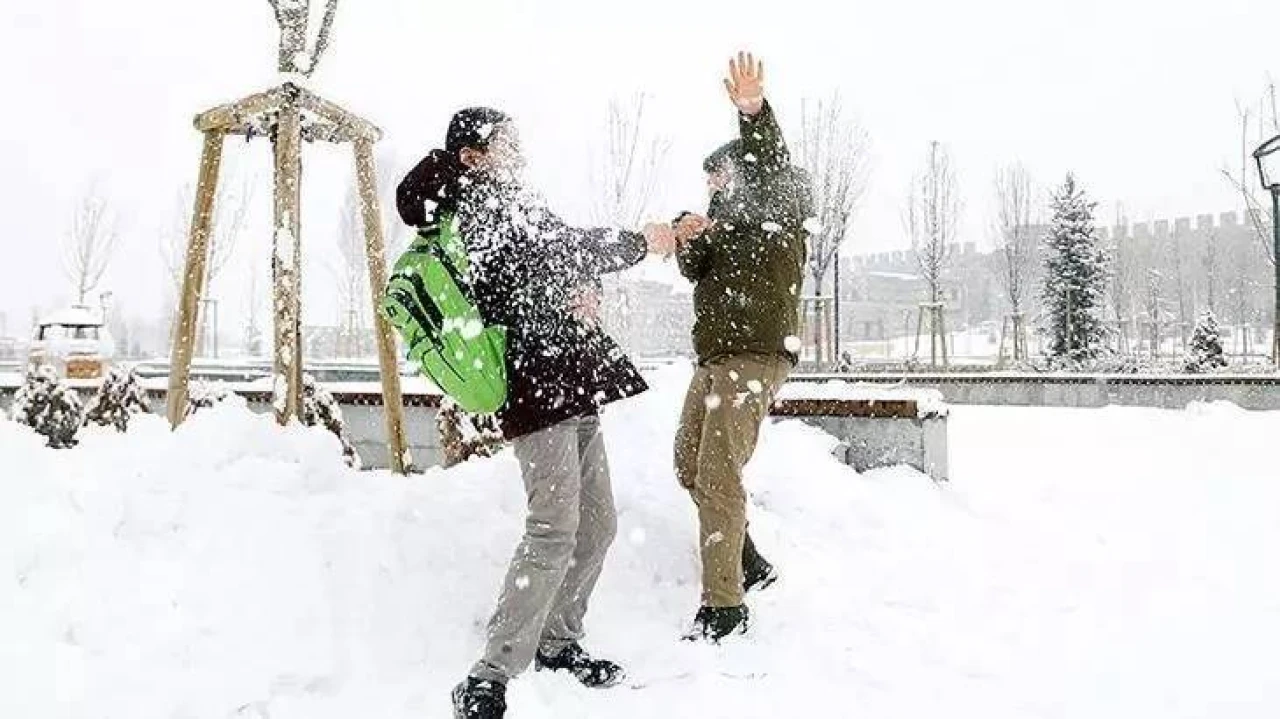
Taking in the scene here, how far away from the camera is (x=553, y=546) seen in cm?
261

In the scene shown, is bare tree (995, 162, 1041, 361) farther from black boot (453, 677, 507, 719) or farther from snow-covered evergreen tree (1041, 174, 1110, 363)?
black boot (453, 677, 507, 719)

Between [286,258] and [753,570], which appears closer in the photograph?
[753,570]

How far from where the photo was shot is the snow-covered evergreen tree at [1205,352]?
17188mm

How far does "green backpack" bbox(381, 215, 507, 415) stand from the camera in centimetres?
261

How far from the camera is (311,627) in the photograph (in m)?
2.92

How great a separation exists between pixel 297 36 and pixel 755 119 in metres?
2.73

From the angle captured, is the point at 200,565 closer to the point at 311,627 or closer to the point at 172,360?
the point at 311,627

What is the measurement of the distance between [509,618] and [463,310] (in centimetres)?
88

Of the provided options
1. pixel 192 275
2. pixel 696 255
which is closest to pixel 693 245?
pixel 696 255

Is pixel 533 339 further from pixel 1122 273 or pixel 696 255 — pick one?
pixel 1122 273

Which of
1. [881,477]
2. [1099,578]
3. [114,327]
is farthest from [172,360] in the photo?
[114,327]

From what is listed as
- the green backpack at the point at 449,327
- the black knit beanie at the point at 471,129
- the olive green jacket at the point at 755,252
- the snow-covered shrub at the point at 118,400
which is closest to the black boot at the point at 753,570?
the olive green jacket at the point at 755,252

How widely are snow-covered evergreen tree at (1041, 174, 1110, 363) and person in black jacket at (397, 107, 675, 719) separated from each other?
23421 mm

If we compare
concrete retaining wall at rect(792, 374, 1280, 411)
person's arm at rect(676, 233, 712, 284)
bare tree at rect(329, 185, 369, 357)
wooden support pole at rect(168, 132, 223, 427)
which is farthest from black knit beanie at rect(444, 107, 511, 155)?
bare tree at rect(329, 185, 369, 357)
